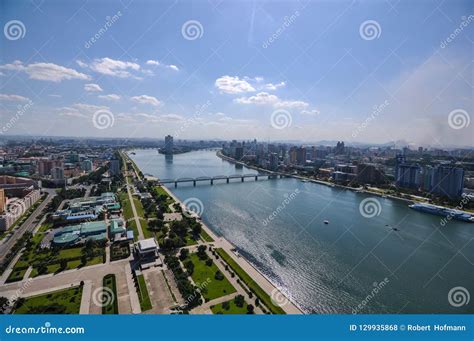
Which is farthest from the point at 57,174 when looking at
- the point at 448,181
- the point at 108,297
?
the point at 448,181

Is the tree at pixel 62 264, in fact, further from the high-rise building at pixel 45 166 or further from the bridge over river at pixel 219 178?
the high-rise building at pixel 45 166

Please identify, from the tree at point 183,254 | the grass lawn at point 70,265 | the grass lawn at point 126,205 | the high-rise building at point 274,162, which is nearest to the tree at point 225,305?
the tree at point 183,254

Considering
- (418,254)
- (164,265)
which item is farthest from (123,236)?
(418,254)

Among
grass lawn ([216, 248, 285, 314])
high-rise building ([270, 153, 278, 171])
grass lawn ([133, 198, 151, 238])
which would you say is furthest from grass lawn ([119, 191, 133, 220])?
high-rise building ([270, 153, 278, 171])

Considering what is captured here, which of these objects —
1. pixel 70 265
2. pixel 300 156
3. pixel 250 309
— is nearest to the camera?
pixel 250 309

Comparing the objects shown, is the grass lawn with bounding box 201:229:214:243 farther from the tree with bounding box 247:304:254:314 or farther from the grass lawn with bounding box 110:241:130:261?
the tree with bounding box 247:304:254:314

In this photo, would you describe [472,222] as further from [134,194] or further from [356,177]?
[134,194]

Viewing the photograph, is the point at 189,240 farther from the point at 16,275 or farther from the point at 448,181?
the point at 448,181
